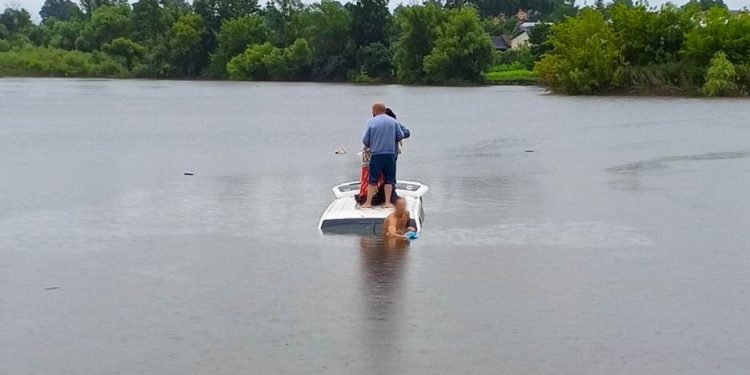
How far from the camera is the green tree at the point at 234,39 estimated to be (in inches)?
4833

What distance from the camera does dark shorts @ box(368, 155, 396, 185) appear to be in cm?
1495

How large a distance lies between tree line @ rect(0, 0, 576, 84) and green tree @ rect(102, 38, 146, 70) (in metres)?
0.12

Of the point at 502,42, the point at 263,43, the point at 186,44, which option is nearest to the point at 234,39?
the point at 263,43

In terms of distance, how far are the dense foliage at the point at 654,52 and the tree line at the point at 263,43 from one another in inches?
976

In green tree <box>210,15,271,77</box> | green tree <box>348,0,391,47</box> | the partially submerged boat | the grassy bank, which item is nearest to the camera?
the partially submerged boat

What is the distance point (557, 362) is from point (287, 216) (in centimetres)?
809

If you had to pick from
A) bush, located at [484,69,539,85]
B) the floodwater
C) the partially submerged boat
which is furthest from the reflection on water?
bush, located at [484,69,539,85]

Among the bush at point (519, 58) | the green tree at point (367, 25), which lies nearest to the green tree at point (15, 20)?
the green tree at point (367, 25)

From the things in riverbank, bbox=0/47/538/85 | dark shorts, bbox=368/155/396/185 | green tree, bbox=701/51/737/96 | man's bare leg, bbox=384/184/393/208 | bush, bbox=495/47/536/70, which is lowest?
riverbank, bbox=0/47/538/85

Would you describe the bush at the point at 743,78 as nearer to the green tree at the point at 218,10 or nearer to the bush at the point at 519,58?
the bush at the point at 519,58

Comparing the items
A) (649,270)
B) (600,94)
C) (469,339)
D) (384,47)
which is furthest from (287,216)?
(384,47)

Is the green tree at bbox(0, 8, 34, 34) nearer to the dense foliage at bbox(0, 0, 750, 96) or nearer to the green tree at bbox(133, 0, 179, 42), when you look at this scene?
the dense foliage at bbox(0, 0, 750, 96)

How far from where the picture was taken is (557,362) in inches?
329

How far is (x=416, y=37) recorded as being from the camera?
99562mm
